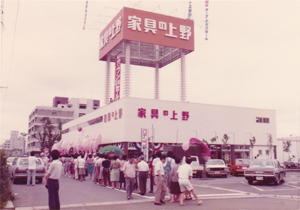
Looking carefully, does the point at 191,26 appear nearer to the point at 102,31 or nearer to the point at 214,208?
the point at 102,31

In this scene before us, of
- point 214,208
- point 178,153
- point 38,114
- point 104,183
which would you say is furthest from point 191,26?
point 38,114

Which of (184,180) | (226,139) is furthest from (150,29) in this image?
(184,180)

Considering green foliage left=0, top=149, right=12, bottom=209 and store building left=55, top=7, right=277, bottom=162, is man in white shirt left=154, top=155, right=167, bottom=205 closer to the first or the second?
green foliage left=0, top=149, right=12, bottom=209

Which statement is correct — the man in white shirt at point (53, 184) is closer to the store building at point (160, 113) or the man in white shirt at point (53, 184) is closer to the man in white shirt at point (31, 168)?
the man in white shirt at point (31, 168)

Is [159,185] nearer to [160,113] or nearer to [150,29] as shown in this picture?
[160,113]

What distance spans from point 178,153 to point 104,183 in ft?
39.2

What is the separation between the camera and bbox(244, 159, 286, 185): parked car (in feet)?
59.9

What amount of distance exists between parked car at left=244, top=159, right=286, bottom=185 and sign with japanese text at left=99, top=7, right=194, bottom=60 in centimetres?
2043

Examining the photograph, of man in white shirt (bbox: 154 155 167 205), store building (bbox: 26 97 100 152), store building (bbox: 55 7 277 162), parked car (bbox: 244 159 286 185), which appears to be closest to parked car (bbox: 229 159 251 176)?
parked car (bbox: 244 159 286 185)

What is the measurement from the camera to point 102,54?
41.0 metres

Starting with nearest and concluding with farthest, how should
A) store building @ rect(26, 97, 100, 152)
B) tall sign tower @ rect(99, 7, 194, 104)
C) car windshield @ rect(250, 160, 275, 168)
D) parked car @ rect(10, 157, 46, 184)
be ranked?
car windshield @ rect(250, 160, 275, 168) < parked car @ rect(10, 157, 46, 184) < tall sign tower @ rect(99, 7, 194, 104) < store building @ rect(26, 97, 100, 152)

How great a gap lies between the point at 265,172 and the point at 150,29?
72.7ft

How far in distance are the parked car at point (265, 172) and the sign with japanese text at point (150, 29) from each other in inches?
804

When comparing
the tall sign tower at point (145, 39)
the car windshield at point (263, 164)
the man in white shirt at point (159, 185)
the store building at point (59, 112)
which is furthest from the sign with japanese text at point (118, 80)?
the store building at point (59, 112)
